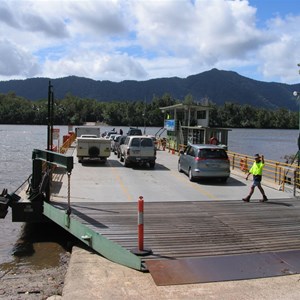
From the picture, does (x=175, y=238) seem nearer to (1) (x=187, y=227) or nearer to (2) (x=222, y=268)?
(1) (x=187, y=227)

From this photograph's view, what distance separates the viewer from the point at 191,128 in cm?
3572

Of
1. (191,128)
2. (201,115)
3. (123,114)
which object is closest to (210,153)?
(191,128)

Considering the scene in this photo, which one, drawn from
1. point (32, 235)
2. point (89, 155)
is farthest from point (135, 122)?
point (32, 235)

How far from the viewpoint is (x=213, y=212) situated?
1176cm

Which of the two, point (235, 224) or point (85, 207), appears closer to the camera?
point (235, 224)

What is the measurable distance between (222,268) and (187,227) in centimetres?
264

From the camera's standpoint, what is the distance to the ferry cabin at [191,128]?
3456cm

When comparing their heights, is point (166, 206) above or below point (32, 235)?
above

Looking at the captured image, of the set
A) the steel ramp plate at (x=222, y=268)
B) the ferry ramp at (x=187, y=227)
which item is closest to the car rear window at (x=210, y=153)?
the ferry ramp at (x=187, y=227)

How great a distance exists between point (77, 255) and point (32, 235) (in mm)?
4157

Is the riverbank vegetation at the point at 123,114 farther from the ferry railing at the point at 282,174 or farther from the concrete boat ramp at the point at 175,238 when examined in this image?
the concrete boat ramp at the point at 175,238

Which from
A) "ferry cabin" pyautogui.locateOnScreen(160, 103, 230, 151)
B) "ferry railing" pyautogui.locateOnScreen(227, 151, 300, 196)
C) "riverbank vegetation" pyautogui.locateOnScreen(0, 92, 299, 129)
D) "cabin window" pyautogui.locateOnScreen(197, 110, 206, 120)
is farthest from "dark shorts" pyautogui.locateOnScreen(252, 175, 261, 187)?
"riverbank vegetation" pyautogui.locateOnScreen(0, 92, 299, 129)

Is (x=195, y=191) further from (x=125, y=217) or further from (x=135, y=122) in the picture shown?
(x=135, y=122)

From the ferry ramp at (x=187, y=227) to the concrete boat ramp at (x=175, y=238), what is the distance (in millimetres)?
18
